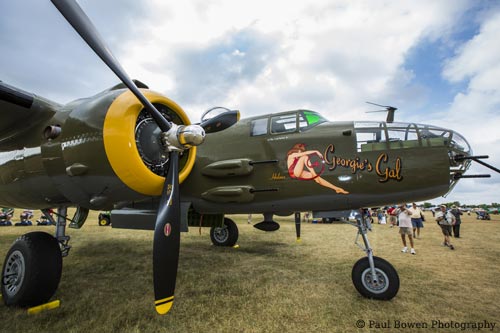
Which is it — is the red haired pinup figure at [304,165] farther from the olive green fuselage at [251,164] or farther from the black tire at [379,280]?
the black tire at [379,280]

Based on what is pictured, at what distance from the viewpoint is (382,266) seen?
453 centimetres

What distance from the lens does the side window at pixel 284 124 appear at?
543 centimetres

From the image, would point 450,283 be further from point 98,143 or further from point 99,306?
point 98,143

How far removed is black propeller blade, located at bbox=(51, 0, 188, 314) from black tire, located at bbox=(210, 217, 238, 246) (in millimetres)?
6280

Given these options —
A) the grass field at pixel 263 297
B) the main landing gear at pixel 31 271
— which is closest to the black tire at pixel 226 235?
the grass field at pixel 263 297

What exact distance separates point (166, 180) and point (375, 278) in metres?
3.82

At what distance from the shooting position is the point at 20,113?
4738 millimetres

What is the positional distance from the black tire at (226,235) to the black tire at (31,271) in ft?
19.2

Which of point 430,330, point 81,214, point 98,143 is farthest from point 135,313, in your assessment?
point 81,214

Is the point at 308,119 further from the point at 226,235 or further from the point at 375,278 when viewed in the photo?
the point at 226,235

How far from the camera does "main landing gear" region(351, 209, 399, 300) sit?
436 cm

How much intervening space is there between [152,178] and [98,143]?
0.88m

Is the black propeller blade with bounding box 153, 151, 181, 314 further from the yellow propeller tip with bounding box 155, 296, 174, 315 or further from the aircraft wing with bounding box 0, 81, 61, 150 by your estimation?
the aircraft wing with bounding box 0, 81, 61, 150

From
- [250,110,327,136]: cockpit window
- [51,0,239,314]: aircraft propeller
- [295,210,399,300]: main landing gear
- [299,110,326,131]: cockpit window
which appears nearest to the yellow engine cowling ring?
[51,0,239,314]: aircraft propeller
